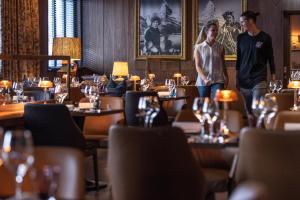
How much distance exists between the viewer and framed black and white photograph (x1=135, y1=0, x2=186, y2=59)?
16.3 metres

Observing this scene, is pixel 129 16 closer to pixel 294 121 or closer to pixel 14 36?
pixel 14 36

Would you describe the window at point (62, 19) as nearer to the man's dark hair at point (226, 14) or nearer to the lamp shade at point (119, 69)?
the lamp shade at point (119, 69)

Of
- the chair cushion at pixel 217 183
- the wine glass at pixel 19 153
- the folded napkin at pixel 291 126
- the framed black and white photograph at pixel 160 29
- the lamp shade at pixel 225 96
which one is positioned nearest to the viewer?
the wine glass at pixel 19 153

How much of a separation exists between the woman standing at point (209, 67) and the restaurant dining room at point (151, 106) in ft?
0.05

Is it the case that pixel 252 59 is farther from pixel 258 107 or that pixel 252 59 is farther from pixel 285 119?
pixel 258 107

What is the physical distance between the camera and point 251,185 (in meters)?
2.23

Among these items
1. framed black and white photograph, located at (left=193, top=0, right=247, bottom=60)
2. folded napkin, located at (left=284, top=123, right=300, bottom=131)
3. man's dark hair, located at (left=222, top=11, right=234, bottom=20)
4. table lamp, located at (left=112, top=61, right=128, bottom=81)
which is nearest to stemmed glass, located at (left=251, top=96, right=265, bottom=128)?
folded napkin, located at (left=284, top=123, right=300, bottom=131)

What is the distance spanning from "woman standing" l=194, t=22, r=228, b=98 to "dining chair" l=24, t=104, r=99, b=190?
116 inches

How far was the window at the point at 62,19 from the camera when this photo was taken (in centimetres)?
1569

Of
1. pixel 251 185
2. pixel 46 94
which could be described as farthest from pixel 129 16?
pixel 251 185

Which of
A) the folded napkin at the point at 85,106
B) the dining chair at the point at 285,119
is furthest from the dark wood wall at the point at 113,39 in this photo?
the dining chair at the point at 285,119

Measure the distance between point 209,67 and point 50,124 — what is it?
3.33 m

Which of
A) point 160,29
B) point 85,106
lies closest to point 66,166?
point 85,106

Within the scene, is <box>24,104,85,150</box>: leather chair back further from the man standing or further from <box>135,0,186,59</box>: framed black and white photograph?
<box>135,0,186,59</box>: framed black and white photograph
